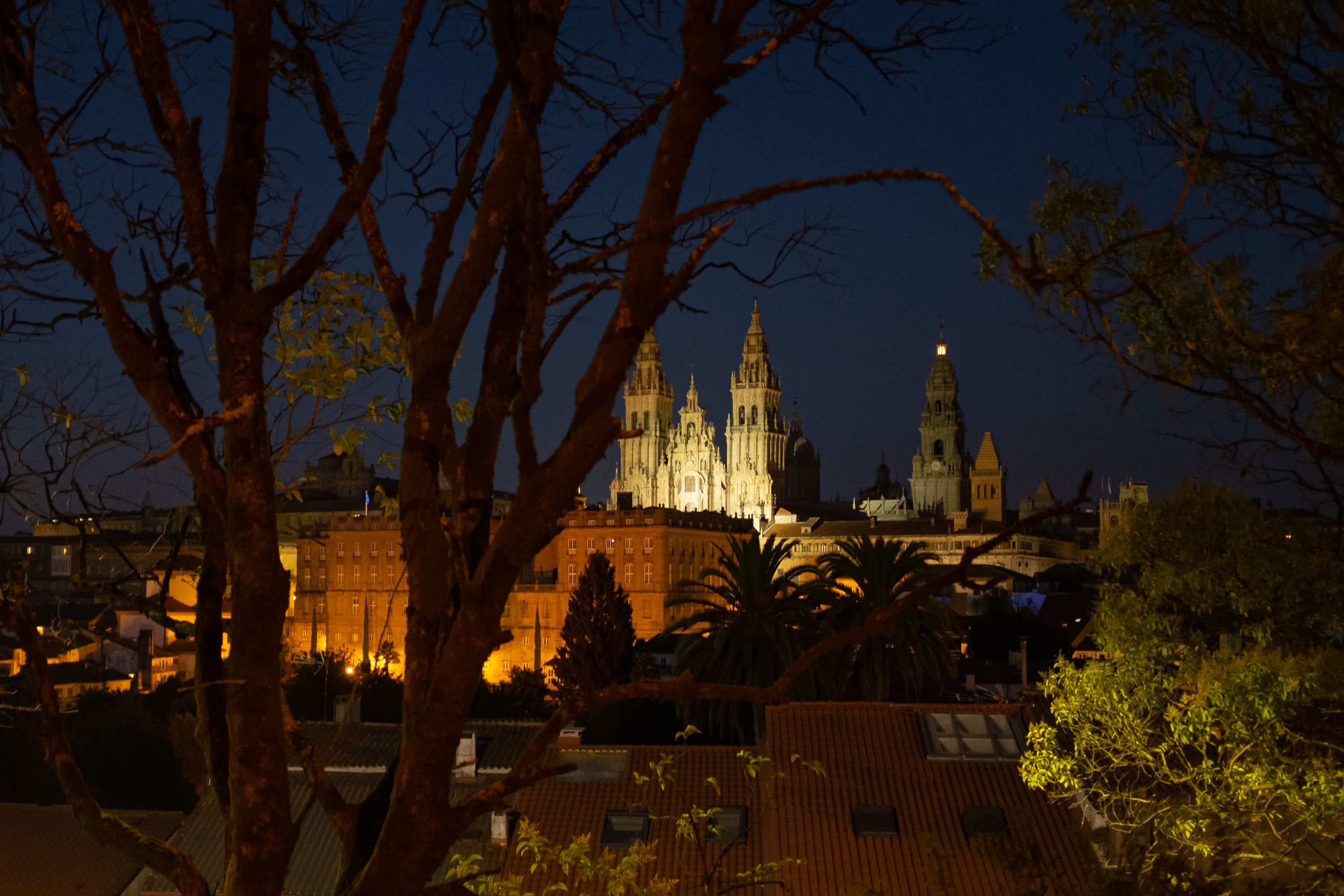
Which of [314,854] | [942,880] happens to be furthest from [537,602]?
[942,880]

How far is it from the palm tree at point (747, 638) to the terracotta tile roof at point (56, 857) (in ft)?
41.4

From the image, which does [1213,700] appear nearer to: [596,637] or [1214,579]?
[1214,579]

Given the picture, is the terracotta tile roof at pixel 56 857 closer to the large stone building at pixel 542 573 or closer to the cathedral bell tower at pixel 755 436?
the large stone building at pixel 542 573

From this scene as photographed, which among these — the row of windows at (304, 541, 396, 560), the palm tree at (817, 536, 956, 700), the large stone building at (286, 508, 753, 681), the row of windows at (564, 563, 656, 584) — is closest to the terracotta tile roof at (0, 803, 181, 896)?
the palm tree at (817, 536, 956, 700)

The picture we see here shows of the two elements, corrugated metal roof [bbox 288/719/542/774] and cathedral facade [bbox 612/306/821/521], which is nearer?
corrugated metal roof [bbox 288/719/542/774]

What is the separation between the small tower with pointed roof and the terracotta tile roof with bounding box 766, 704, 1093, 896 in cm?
12996

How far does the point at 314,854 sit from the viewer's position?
885 inches

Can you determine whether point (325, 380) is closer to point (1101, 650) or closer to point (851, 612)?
point (1101, 650)

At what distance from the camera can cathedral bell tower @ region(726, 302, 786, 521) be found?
13538cm

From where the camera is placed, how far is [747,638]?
1268 inches

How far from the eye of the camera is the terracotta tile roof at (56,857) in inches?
964

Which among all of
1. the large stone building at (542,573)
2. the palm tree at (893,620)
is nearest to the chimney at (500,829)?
the palm tree at (893,620)

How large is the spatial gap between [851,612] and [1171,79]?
2197 cm

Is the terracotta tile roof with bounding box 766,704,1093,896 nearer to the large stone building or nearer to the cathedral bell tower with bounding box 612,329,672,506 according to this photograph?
the large stone building
